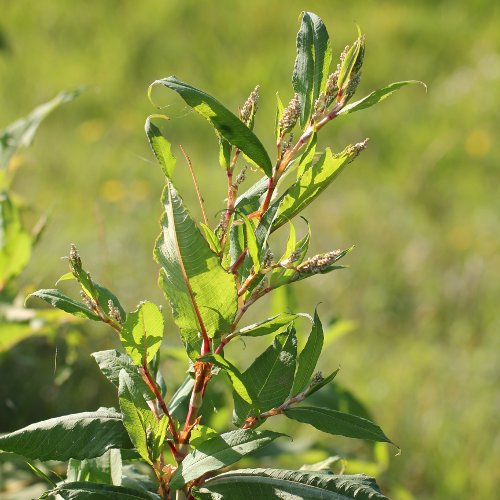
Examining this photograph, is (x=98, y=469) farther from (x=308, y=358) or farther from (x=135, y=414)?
(x=308, y=358)

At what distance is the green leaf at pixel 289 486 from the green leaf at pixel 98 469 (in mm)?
135

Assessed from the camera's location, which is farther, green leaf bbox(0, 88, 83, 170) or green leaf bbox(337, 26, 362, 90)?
green leaf bbox(0, 88, 83, 170)

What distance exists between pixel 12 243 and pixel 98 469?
0.76 meters

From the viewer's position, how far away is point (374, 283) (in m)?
4.41

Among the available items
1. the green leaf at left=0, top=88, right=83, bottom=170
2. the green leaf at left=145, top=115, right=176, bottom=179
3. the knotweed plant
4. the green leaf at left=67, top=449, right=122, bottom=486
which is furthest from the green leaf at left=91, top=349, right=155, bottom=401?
the green leaf at left=0, top=88, right=83, bottom=170

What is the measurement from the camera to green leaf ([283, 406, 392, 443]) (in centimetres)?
98

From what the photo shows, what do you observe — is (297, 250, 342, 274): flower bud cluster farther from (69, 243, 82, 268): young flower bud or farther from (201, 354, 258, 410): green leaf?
(69, 243, 82, 268): young flower bud

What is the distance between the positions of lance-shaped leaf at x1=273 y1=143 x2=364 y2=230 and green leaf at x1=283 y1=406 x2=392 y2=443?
0.22 meters

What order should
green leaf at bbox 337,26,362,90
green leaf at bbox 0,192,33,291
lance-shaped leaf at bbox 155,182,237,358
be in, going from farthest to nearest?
green leaf at bbox 0,192,33,291, green leaf at bbox 337,26,362,90, lance-shaped leaf at bbox 155,182,237,358

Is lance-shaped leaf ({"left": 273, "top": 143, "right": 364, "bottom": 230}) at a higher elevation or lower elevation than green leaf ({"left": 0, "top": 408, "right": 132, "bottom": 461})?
higher

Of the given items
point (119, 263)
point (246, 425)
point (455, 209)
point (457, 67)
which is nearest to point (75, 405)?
point (119, 263)

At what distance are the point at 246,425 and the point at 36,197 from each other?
4087mm

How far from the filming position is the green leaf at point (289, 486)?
0.94 meters

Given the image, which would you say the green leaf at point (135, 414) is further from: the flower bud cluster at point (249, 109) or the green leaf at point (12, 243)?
the green leaf at point (12, 243)
